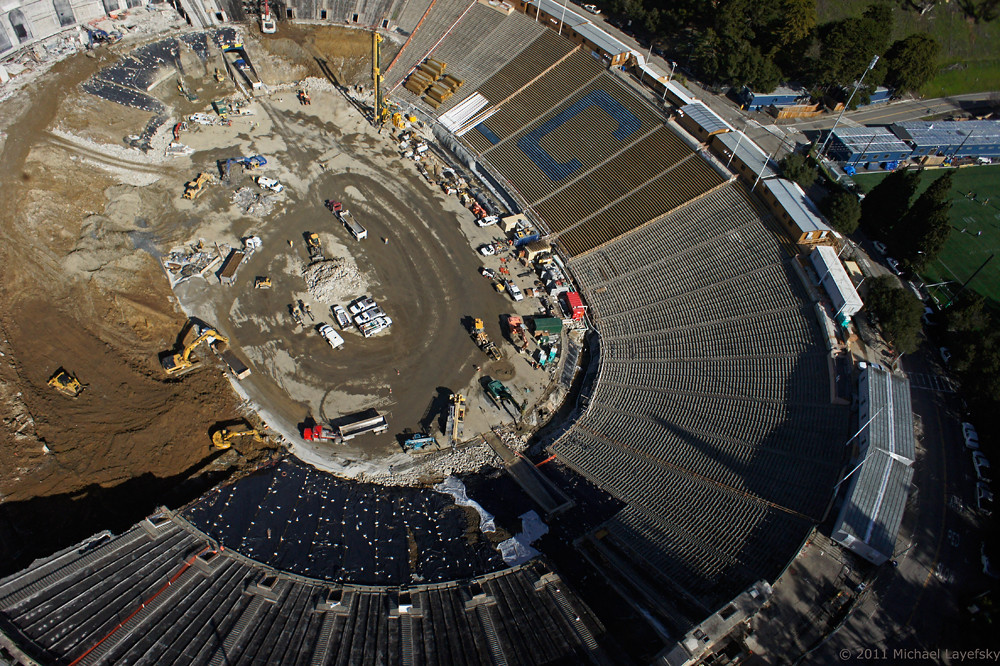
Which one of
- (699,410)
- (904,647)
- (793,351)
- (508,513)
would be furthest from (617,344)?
(904,647)

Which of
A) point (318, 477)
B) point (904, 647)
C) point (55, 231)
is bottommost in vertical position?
point (904, 647)

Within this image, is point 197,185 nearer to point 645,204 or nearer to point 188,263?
point 188,263

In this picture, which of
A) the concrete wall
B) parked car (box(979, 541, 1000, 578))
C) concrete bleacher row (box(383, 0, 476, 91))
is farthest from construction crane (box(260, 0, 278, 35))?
parked car (box(979, 541, 1000, 578))

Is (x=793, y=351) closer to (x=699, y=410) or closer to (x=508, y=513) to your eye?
(x=699, y=410)

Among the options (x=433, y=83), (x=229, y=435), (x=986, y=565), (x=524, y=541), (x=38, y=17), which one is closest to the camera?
(x=986, y=565)

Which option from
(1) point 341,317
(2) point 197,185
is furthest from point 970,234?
(2) point 197,185

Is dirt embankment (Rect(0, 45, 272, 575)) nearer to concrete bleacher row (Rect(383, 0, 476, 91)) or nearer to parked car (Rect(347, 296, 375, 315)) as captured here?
parked car (Rect(347, 296, 375, 315))
